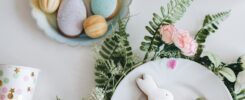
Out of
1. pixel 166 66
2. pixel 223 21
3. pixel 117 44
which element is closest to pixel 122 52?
pixel 117 44

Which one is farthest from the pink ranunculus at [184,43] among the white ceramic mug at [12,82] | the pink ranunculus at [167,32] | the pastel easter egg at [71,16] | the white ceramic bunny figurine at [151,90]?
the white ceramic mug at [12,82]

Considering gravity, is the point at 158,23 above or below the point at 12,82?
above

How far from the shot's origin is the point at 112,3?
45.8 inches

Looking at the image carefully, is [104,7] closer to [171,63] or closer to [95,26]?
[95,26]

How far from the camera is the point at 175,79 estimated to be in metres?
1.11

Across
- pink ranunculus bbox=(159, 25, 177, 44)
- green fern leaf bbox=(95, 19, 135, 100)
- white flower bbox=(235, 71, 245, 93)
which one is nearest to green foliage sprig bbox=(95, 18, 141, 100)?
green fern leaf bbox=(95, 19, 135, 100)

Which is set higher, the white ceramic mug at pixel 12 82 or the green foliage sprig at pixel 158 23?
the green foliage sprig at pixel 158 23

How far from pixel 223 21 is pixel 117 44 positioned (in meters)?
0.32

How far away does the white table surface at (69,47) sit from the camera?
3.86 ft

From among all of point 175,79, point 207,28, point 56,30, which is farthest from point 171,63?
point 56,30

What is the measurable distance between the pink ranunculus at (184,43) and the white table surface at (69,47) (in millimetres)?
124

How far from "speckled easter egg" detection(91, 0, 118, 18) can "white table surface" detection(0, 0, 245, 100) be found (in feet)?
0.22

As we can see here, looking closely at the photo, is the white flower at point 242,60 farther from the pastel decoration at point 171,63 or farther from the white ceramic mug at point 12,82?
the white ceramic mug at point 12,82

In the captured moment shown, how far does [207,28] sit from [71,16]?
0.39 meters
